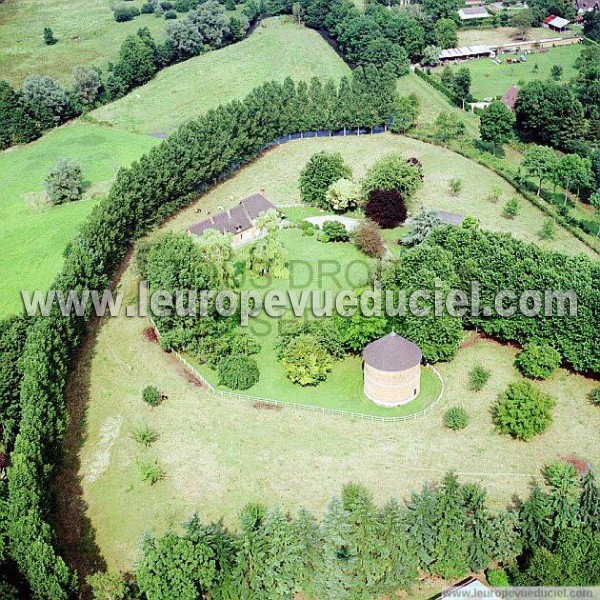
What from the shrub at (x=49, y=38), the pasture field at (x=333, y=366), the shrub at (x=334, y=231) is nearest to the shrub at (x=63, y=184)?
the pasture field at (x=333, y=366)

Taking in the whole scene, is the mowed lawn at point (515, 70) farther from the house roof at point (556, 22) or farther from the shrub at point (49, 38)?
the shrub at point (49, 38)

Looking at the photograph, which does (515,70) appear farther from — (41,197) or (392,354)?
(392,354)

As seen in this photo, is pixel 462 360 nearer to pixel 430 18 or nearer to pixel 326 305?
pixel 326 305

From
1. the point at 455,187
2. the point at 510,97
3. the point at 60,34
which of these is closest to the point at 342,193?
the point at 455,187

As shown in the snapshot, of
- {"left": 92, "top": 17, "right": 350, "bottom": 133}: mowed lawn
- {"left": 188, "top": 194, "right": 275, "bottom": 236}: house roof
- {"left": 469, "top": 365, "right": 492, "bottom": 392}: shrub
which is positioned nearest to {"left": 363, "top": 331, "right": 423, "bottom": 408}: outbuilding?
{"left": 469, "top": 365, "right": 492, "bottom": 392}: shrub

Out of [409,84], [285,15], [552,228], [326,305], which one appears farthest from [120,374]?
[285,15]

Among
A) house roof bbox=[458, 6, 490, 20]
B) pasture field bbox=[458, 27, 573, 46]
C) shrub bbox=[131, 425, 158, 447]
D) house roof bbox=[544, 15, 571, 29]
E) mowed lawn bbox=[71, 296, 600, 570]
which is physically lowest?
pasture field bbox=[458, 27, 573, 46]

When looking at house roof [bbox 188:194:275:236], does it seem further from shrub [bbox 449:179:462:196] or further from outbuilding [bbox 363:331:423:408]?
outbuilding [bbox 363:331:423:408]
